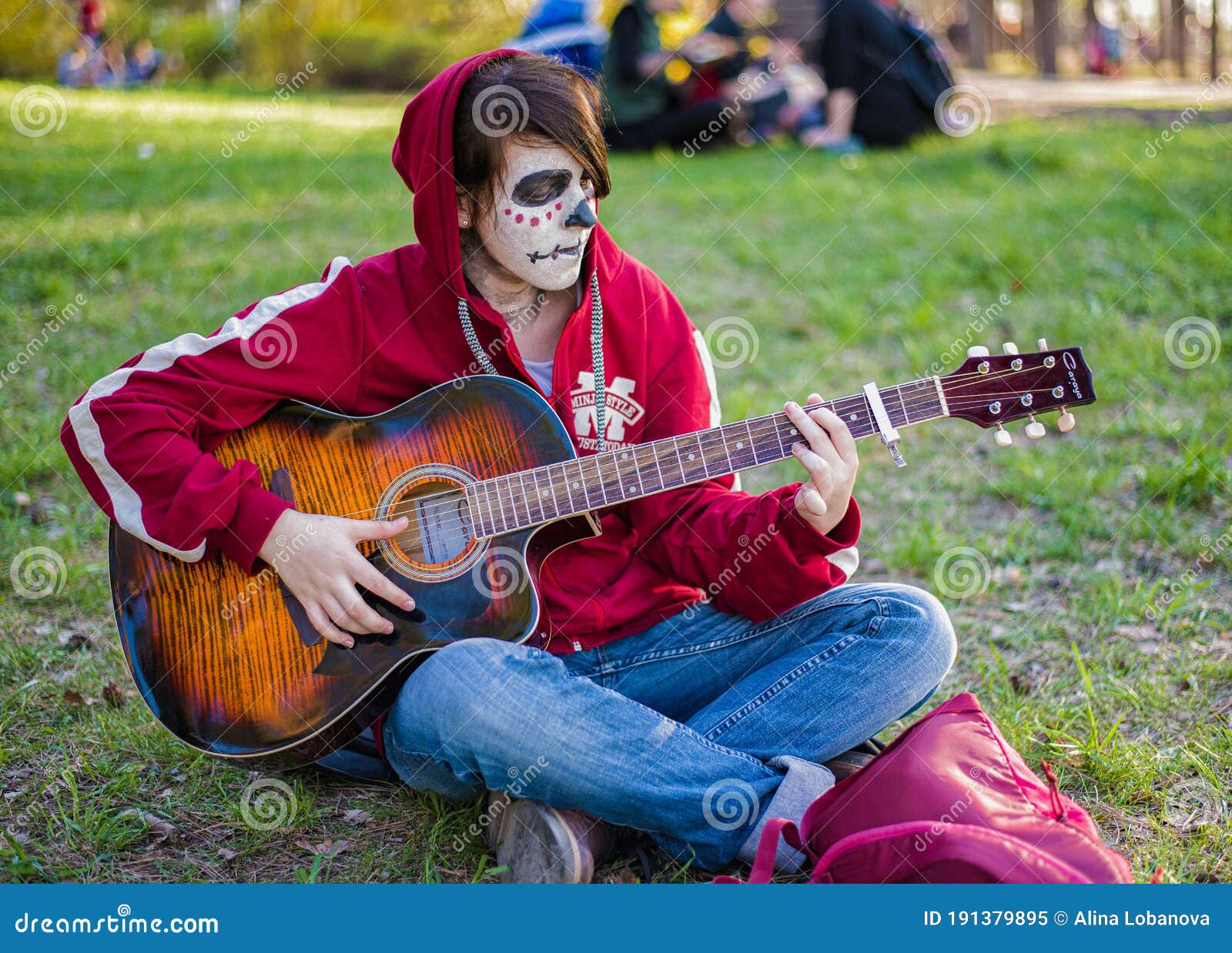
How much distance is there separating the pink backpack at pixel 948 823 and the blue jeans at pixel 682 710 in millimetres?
130

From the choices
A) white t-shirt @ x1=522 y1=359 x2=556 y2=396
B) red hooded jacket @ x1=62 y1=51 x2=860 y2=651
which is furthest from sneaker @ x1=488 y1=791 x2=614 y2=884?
white t-shirt @ x1=522 y1=359 x2=556 y2=396

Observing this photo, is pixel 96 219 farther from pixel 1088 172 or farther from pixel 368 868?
pixel 1088 172

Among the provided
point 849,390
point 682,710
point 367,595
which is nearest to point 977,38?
point 849,390

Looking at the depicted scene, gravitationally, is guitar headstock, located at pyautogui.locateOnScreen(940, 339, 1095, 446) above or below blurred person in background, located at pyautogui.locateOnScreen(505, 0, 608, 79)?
below

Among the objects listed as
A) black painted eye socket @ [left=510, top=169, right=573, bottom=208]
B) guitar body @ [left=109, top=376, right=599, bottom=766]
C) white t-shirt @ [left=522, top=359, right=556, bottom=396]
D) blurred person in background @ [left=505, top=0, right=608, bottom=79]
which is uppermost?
blurred person in background @ [left=505, top=0, right=608, bottom=79]

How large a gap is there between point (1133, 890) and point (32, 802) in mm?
2376

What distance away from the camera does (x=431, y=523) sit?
2381 mm

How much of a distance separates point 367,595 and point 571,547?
0.49m

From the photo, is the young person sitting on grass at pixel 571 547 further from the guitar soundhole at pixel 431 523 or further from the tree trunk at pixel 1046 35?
the tree trunk at pixel 1046 35

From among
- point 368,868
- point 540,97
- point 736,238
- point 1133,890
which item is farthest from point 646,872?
point 736,238

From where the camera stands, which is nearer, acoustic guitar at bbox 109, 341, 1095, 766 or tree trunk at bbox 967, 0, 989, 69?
acoustic guitar at bbox 109, 341, 1095, 766

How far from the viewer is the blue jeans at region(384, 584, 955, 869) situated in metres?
2.14

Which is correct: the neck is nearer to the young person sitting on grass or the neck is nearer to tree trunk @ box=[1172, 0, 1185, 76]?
the young person sitting on grass

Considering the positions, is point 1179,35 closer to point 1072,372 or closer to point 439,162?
point 1072,372
